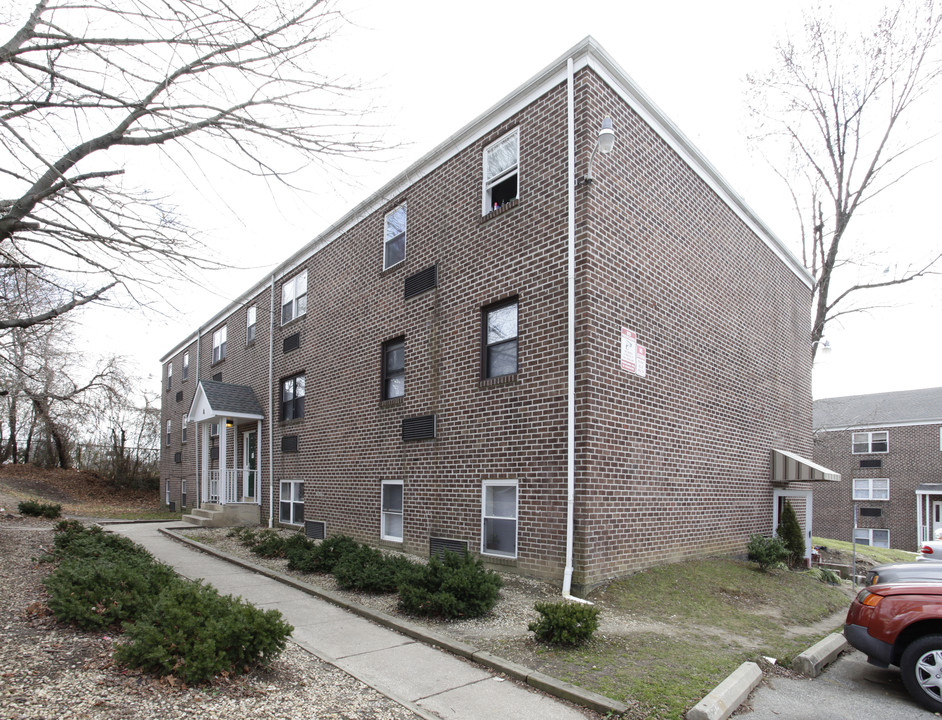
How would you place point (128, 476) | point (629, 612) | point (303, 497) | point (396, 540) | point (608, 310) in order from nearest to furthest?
1. point (629, 612)
2. point (608, 310)
3. point (396, 540)
4. point (303, 497)
5. point (128, 476)

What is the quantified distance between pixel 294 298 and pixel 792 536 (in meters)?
14.3

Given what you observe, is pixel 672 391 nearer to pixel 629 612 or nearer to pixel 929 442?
pixel 629 612

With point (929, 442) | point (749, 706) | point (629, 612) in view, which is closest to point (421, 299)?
point (629, 612)

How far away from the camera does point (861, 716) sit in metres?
5.26

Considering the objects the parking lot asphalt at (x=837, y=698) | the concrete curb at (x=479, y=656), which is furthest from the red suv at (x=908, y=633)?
the concrete curb at (x=479, y=656)

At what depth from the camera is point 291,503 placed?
1684cm

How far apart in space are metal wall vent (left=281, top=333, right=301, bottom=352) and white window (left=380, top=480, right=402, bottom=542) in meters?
6.33

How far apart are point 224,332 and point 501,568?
1804 cm

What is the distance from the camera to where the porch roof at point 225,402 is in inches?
731

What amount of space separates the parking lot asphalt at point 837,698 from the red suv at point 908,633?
0.25 metres

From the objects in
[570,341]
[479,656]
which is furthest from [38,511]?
[479,656]

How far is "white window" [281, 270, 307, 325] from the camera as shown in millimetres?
17531

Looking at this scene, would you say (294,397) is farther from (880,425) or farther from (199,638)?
(880,425)

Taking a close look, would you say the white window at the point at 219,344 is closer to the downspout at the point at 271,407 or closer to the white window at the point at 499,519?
the downspout at the point at 271,407
